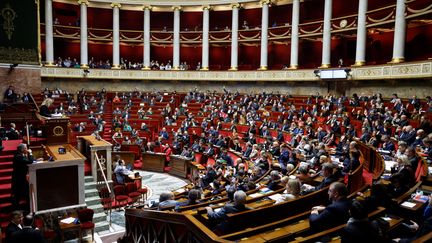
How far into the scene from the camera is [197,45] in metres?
29.5

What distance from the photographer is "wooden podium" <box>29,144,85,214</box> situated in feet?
27.7

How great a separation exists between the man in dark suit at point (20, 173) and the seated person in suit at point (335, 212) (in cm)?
705

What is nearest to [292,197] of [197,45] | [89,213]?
[89,213]

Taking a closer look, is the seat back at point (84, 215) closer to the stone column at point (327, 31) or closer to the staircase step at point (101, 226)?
the staircase step at point (101, 226)

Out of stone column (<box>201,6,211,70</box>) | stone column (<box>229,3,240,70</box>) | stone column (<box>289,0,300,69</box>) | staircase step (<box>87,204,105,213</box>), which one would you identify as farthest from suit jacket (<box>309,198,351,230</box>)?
stone column (<box>201,6,211,70</box>)

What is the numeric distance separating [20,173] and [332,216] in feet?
24.2

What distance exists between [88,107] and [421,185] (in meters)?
19.2

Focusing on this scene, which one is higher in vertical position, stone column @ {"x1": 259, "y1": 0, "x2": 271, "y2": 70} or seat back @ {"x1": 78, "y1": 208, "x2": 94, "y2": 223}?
stone column @ {"x1": 259, "y1": 0, "x2": 271, "y2": 70}

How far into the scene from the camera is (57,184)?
8836mm

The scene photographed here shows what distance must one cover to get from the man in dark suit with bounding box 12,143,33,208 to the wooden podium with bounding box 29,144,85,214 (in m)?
0.16

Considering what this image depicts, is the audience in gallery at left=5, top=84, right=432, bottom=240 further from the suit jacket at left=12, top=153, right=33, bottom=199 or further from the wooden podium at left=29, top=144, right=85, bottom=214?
the suit jacket at left=12, top=153, right=33, bottom=199

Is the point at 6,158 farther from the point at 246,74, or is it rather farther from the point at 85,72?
the point at 246,74

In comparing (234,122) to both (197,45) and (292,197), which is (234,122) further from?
(197,45)

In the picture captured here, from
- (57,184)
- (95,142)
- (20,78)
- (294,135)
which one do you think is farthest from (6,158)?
(294,135)
